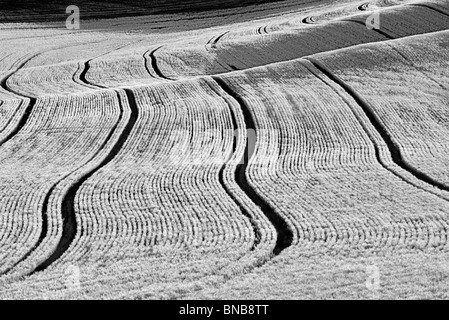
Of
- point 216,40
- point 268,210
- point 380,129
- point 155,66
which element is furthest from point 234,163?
point 216,40

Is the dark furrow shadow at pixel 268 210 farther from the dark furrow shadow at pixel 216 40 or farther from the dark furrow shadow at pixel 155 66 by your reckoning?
the dark furrow shadow at pixel 216 40

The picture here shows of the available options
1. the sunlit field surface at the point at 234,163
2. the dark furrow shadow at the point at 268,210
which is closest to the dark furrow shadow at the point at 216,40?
the sunlit field surface at the point at 234,163

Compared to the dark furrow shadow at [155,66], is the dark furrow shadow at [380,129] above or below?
below

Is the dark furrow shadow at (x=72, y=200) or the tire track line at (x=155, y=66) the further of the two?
the tire track line at (x=155, y=66)

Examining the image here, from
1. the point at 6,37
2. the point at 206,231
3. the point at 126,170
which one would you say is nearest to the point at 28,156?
the point at 126,170

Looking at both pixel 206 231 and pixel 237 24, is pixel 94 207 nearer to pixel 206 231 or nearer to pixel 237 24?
pixel 206 231
